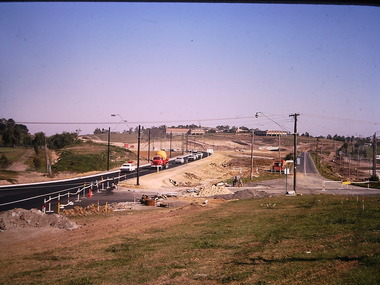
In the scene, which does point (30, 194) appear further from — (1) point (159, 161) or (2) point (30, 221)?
(1) point (159, 161)

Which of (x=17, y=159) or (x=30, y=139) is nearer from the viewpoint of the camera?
(x=17, y=159)

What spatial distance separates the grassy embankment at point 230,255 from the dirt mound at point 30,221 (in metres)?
4.37

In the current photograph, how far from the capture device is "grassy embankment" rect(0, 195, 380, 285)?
10.5 meters

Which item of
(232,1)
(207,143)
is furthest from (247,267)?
(207,143)

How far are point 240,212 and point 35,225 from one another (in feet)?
39.6

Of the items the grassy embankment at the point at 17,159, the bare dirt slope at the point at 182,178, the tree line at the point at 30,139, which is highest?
the tree line at the point at 30,139

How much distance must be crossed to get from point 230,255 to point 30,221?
41.1ft

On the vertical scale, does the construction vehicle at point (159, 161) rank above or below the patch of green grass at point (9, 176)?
above

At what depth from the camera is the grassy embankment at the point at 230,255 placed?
34.5 ft

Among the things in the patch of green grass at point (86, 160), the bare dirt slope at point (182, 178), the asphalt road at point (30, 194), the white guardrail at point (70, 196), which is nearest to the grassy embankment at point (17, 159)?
the patch of green grass at point (86, 160)

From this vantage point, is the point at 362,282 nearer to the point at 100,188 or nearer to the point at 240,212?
the point at 240,212

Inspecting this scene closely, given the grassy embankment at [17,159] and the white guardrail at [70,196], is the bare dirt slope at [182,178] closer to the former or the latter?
the white guardrail at [70,196]

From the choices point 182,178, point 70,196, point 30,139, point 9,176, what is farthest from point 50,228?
point 30,139

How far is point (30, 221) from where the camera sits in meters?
21.1
